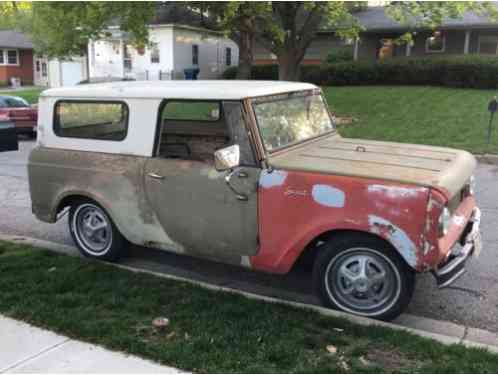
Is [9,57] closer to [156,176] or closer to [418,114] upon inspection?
[418,114]

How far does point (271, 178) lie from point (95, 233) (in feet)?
7.52

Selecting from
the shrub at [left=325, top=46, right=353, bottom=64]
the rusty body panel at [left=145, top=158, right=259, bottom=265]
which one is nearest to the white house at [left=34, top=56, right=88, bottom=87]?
the shrub at [left=325, top=46, right=353, bottom=64]

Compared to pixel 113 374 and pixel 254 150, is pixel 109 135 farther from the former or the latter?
pixel 113 374

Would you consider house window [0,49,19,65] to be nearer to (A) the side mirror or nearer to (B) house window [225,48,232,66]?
(B) house window [225,48,232,66]

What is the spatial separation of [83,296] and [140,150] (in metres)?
1.37

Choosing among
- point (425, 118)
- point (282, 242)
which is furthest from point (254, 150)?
point (425, 118)

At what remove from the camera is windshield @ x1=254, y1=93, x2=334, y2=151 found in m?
4.45

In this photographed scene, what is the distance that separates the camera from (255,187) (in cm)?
427

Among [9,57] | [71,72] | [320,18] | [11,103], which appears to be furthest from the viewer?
[9,57]

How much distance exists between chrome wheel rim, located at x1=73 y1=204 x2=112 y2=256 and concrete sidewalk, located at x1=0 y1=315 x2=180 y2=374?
1.58 meters

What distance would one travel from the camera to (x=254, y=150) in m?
4.28

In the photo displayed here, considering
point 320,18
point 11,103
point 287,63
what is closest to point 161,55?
point 11,103

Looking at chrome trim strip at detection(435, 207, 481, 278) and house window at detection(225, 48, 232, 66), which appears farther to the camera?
house window at detection(225, 48, 232, 66)

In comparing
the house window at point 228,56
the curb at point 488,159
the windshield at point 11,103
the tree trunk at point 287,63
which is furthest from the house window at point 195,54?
the curb at point 488,159
